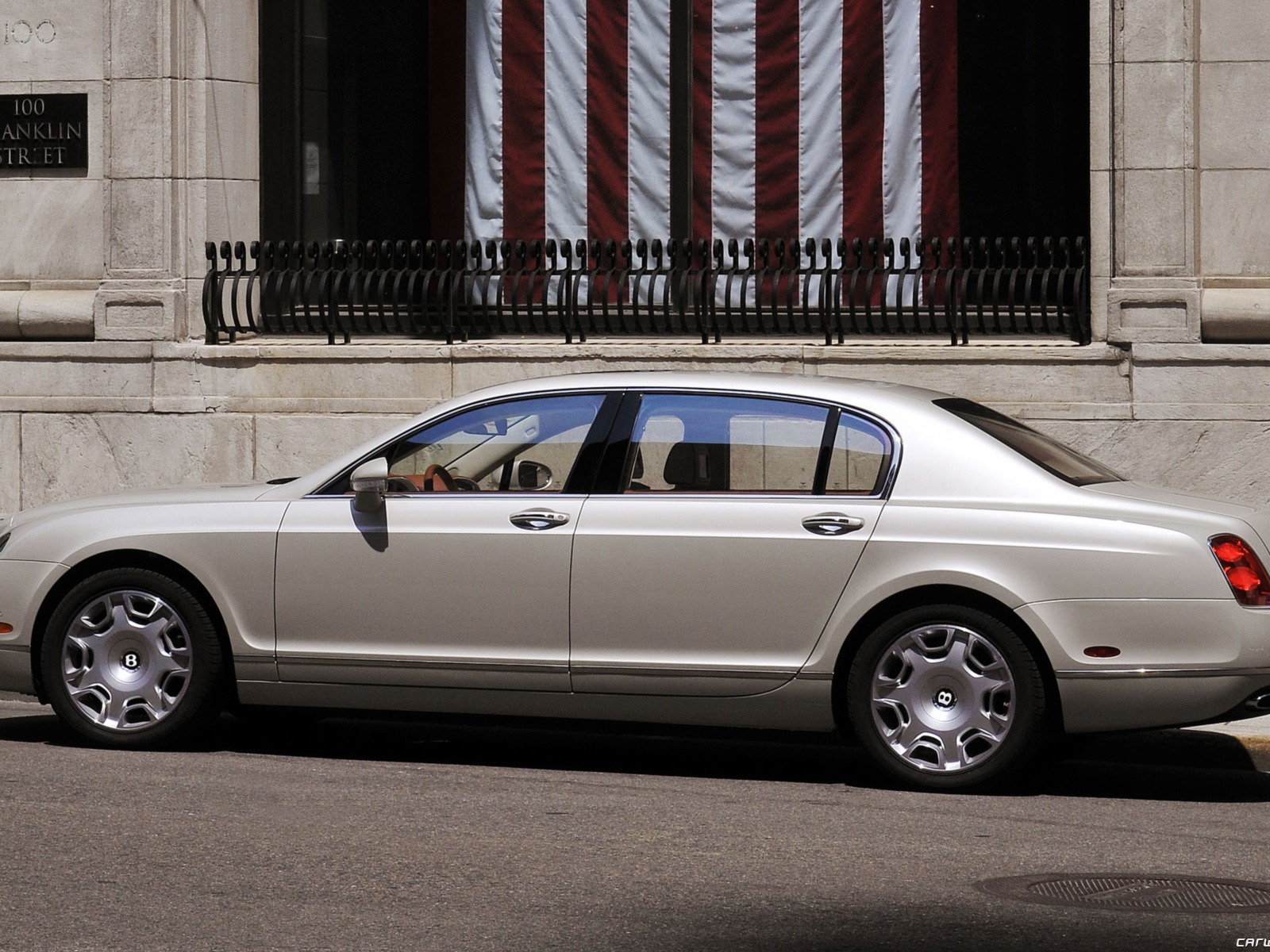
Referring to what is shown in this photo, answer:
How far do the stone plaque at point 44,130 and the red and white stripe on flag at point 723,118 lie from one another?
2.86 m

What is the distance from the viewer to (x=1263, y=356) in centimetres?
1199

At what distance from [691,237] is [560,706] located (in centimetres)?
730

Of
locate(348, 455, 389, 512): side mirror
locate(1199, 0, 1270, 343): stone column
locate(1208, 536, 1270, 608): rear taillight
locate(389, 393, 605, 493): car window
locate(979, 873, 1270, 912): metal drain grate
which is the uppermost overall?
locate(1199, 0, 1270, 343): stone column

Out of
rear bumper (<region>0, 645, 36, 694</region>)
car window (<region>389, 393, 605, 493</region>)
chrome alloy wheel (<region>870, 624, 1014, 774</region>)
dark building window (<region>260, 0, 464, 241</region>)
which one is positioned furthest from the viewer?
dark building window (<region>260, 0, 464, 241</region>)

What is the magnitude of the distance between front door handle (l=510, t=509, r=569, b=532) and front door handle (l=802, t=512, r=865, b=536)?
0.93 m

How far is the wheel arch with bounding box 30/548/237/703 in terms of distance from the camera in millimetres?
7531

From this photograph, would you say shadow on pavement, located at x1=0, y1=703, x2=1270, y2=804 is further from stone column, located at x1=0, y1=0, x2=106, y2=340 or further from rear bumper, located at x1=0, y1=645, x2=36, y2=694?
stone column, located at x1=0, y1=0, x2=106, y2=340

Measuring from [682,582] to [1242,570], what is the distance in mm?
1986

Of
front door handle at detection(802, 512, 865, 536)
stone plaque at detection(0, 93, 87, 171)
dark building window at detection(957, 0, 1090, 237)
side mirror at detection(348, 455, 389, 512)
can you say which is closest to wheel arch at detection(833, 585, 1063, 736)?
front door handle at detection(802, 512, 865, 536)

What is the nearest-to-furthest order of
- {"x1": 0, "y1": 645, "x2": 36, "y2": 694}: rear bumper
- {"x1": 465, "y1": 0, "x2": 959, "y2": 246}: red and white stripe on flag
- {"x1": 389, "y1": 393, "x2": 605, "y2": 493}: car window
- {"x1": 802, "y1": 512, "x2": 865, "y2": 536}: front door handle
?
{"x1": 802, "y1": 512, "x2": 865, "y2": 536}: front door handle → {"x1": 389, "y1": 393, "x2": 605, "y2": 493}: car window → {"x1": 0, "y1": 645, "x2": 36, "y2": 694}: rear bumper → {"x1": 465, "y1": 0, "x2": 959, "y2": 246}: red and white stripe on flag

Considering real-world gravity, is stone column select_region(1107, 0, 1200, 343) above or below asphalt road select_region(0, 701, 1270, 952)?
above

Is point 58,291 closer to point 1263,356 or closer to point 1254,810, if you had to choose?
point 1263,356

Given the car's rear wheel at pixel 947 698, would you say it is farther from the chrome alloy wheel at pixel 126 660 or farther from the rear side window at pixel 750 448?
the chrome alloy wheel at pixel 126 660

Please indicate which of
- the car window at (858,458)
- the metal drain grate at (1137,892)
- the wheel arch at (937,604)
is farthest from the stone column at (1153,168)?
the metal drain grate at (1137,892)
